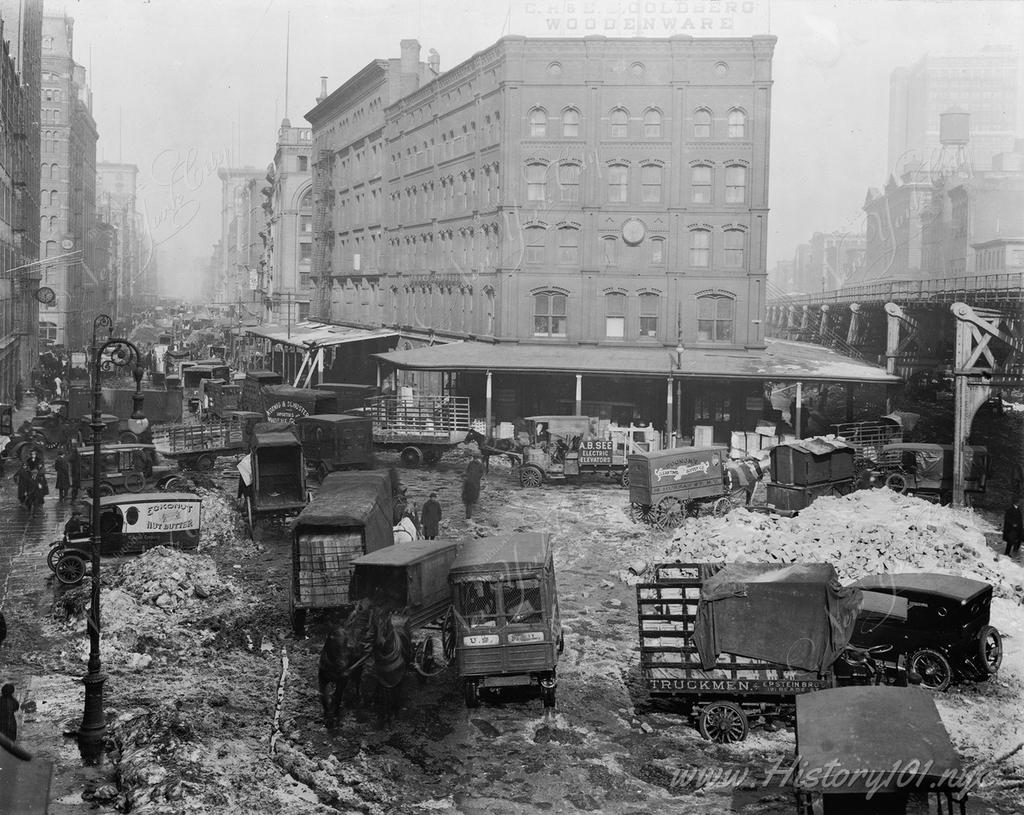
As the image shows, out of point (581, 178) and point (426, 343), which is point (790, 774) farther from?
point (426, 343)

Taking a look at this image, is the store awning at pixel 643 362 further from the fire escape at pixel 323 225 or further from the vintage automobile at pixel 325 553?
the fire escape at pixel 323 225

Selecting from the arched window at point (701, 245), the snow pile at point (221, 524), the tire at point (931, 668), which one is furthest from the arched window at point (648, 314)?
the tire at point (931, 668)

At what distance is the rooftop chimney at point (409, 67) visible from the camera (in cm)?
6253

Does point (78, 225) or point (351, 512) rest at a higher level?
point (78, 225)

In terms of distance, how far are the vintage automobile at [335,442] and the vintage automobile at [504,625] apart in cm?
1961

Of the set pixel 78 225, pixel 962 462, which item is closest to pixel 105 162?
pixel 78 225

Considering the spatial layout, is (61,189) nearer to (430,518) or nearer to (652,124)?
(652,124)

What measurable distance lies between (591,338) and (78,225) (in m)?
70.3

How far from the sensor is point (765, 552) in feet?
73.8

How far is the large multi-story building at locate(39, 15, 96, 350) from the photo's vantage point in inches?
3312

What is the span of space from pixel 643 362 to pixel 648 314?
4376mm

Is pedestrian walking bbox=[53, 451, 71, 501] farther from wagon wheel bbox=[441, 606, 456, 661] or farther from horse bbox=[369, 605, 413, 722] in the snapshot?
horse bbox=[369, 605, 413, 722]

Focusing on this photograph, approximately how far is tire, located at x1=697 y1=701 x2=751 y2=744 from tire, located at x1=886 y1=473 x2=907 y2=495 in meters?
19.3

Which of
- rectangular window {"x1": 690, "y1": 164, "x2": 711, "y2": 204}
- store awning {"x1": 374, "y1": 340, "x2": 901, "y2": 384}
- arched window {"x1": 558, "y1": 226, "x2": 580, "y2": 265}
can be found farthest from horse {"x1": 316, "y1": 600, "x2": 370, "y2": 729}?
rectangular window {"x1": 690, "y1": 164, "x2": 711, "y2": 204}
